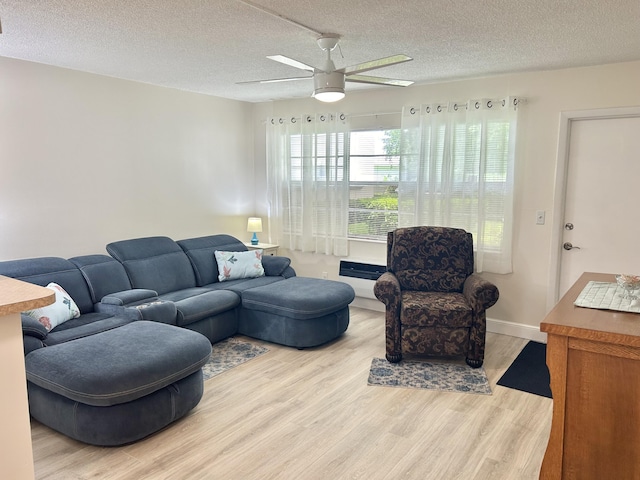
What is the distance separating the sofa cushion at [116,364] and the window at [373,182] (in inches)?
108

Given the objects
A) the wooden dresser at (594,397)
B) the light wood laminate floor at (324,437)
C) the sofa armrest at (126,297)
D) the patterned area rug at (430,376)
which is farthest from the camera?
the sofa armrest at (126,297)

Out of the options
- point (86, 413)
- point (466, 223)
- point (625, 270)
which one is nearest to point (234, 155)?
point (466, 223)

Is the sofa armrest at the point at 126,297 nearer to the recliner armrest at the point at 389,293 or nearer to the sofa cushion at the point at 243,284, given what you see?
the sofa cushion at the point at 243,284

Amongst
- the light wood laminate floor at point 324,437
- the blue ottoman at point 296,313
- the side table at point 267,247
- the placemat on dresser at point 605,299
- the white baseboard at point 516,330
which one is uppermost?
the placemat on dresser at point 605,299

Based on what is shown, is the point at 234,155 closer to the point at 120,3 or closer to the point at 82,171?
the point at 82,171

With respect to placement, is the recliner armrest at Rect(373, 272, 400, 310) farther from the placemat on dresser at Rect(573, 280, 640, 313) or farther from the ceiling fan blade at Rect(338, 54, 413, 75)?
the ceiling fan blade at Rect(338, 54, 413, 75)

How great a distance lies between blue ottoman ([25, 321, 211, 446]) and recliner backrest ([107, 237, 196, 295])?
1.28 m

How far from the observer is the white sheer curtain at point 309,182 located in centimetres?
542

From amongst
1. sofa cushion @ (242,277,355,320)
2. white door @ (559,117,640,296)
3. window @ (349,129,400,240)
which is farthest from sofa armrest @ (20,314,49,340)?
white door @ (559,117,640,296)

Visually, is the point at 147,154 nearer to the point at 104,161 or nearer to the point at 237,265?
the point at 104,161

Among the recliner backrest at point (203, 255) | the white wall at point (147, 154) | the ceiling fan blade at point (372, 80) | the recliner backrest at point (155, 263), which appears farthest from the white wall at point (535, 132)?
the recliner backrest at point (155, 263)

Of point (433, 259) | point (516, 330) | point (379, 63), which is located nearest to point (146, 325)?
point (379, 63)

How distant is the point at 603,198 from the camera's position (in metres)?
4.05

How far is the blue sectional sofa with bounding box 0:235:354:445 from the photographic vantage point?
2.64m
